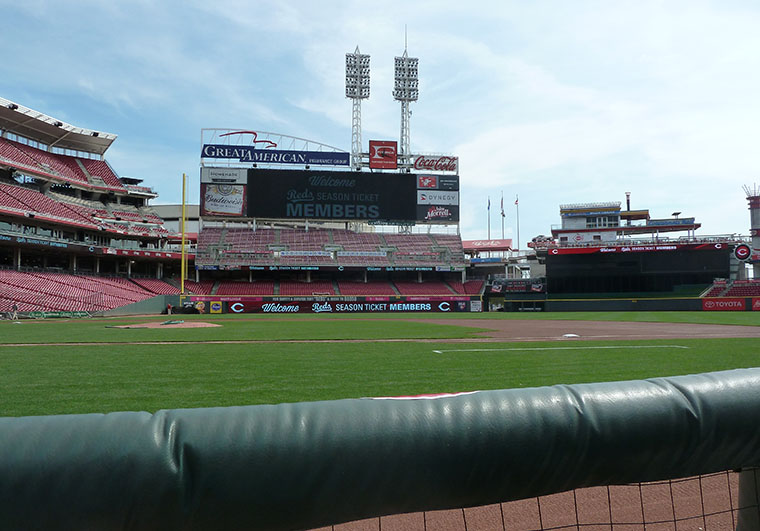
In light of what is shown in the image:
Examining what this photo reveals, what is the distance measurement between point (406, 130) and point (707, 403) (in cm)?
5761

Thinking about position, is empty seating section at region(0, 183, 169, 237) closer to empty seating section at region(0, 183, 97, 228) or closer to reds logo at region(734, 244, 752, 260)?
empty seating section at region(0, 183, 97, 228)

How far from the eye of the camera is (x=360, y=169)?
178 feet

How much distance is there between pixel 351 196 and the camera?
53.5 metres

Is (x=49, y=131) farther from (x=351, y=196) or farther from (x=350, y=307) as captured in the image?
(x=350, y=307)

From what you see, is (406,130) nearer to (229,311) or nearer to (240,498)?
(229,311)

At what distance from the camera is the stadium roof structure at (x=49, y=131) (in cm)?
4903

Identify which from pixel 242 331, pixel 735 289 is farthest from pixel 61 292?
pixel 735 289

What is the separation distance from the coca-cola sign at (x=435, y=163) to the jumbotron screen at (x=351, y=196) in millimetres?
1132

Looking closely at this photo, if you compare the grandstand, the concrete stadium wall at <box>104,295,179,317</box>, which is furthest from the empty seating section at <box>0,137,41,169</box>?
the concrete stadium wall at <box>104,295,179,317</box>

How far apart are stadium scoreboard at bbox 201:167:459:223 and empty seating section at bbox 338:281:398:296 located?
712cm

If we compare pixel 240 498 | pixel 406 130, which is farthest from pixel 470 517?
pixel 406 130

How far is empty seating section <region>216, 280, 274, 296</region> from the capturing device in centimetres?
4844

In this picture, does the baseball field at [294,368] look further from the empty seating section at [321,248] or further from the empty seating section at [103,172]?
the empty seating section at [103,172]

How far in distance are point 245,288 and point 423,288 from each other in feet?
61.3
